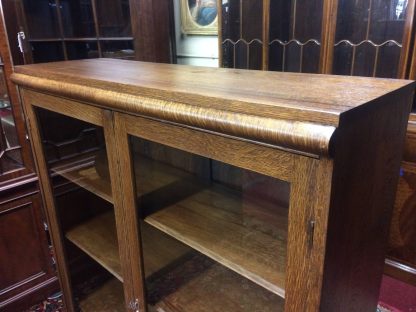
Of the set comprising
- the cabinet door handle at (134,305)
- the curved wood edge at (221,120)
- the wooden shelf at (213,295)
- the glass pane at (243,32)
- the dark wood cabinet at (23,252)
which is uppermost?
the glass pane at (243,32)

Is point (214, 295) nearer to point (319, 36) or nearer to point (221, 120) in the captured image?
point (221, 120)

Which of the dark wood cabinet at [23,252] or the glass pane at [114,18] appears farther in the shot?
the glass pane at [114,18]

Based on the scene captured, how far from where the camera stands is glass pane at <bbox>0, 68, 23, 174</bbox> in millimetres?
1266

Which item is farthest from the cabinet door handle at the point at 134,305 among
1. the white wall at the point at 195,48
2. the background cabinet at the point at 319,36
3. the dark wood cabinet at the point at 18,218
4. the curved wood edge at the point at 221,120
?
the white wall at the point at 195,48

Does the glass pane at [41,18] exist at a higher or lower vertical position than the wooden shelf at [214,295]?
higher

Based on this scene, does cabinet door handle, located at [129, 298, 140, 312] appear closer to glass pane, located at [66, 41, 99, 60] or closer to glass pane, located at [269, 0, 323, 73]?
glass pane, located at [269, 0, 323, 73]

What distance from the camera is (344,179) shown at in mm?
454

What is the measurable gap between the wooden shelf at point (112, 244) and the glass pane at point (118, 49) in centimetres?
90

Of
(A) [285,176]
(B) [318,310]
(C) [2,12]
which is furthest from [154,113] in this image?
(C) [2,12]

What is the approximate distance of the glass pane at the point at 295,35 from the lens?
4.10 feet

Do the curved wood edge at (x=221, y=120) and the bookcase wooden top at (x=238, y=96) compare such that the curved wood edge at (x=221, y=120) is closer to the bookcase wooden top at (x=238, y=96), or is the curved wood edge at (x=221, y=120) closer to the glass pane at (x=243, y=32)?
the bookcase wooden top at (x=238, y=96)

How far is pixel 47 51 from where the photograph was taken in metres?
1.57

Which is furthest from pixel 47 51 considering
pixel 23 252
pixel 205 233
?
pixel 205 233

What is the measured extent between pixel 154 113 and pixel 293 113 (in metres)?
0.25
